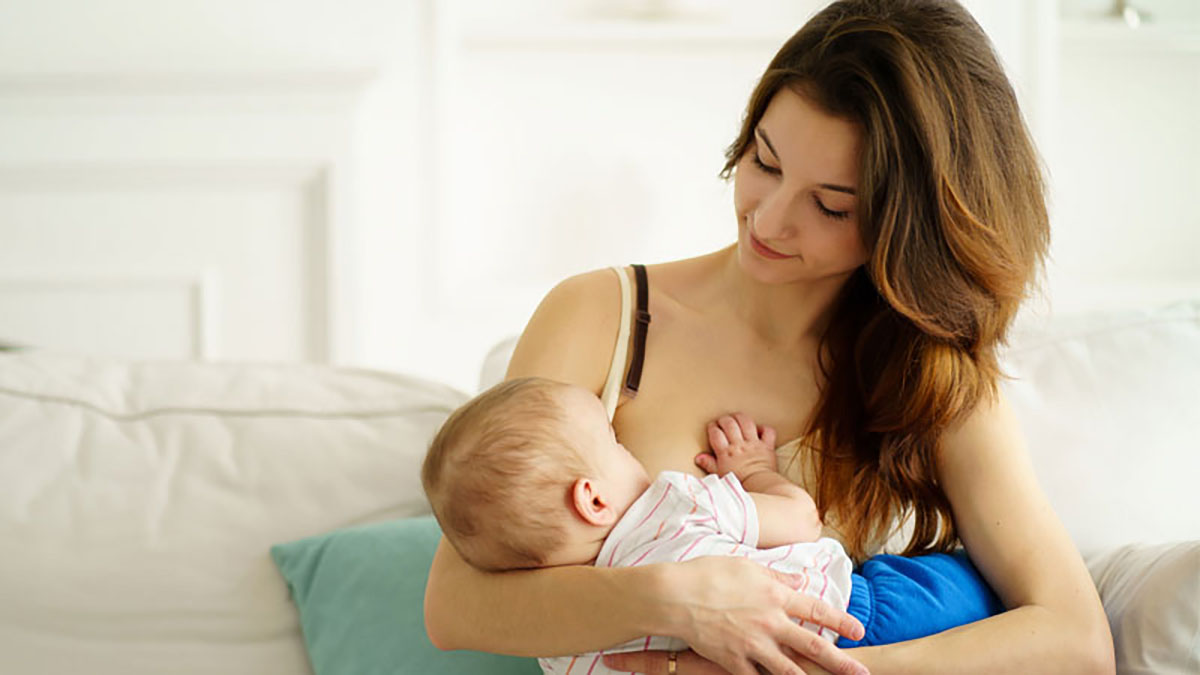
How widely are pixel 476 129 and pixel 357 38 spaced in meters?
0.45

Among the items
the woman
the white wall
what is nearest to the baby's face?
the woman

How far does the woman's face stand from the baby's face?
0.29 m

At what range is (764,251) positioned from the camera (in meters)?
1.41

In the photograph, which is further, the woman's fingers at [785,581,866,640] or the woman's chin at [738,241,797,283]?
the woman's chin at [738,241,797,283]

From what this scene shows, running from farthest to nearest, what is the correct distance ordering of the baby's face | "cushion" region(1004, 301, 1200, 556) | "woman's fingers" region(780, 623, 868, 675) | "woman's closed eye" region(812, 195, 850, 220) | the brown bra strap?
"cushion" region(1004, 301, 1200, 556)
the brown bra strap
"woman's closed eye" region(812, 195, 850, 220)
the baby's face
"woman's fingers" region(780, 623, 868, 675)

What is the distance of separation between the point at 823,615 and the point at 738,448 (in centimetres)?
29

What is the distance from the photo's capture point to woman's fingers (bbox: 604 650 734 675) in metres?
1.21

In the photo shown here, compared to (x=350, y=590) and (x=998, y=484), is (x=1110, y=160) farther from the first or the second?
(x=350, y=590)

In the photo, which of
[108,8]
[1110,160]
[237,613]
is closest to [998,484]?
[237,613]

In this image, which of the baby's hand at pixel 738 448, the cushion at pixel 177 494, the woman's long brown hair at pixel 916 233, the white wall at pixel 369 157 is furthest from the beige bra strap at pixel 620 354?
the white wall at pixel 369 157

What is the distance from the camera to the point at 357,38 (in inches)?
123

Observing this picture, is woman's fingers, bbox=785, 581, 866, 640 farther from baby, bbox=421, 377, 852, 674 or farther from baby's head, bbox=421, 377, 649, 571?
baby's head, bbox=421, 377, 649, 571

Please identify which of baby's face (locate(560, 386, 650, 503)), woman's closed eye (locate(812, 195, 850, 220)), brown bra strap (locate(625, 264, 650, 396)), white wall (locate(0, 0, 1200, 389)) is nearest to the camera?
baby's face (locate(560, 386, 650, 503))

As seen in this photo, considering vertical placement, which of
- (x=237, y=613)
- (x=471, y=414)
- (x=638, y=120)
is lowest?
(x=237, y=613)
